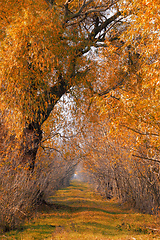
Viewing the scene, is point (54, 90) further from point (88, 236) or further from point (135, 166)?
point (88, 236)

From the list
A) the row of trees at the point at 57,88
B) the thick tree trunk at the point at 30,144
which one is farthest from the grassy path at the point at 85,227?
the thick tree trunk at the point at 30,144

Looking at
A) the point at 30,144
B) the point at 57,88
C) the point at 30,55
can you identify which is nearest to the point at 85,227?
the point at 30,144

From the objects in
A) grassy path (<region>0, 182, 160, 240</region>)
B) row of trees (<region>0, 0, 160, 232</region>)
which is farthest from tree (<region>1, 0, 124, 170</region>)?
grassy path (<region>0, 182, 160, 240</region>)

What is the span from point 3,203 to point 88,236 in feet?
9.69

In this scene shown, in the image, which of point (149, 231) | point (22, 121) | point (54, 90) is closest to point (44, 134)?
point (54, 90)

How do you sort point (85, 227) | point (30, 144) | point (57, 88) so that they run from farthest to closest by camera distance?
point (57, 88), point (30, 144), point (85, 227)

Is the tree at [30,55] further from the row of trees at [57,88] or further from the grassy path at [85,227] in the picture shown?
the grassy path at [85,227]

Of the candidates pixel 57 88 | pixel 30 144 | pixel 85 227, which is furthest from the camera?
pixel 57 88

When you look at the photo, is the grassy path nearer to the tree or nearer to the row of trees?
the row of trees

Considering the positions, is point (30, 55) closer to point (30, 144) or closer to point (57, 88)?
point (57, 88)

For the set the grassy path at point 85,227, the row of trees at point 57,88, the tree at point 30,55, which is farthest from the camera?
the tree at point 30,55

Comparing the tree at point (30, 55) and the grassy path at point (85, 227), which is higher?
the tree at point (30, 55)

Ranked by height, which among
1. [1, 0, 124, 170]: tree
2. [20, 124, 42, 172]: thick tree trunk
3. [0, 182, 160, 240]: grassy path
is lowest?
[0, 182, 160, 240]: grassy path

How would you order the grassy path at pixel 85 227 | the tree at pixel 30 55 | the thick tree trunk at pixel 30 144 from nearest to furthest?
1. the grassy path at pixel 85 227
2. the tree at pixel 30 55
3. the thick tree trunk at pixel 30 144
